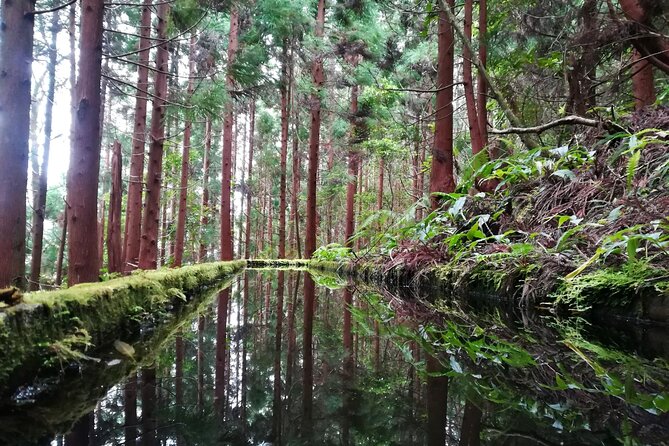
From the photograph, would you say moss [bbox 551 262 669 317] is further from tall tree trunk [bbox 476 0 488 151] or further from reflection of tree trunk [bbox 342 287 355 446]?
tall tree trunk [bbox 476 0 488 151]

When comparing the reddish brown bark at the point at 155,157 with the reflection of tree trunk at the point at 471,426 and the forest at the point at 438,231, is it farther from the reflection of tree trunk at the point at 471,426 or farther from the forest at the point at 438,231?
the reflection of tree trunk at the point at 471,426

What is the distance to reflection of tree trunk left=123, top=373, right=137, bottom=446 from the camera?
1025 mm

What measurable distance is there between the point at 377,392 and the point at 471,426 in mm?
436

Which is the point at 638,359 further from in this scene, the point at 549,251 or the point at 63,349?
the point at 63,349

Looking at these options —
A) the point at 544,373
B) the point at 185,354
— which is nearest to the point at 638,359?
the point at 544,373

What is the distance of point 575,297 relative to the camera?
2.81 m

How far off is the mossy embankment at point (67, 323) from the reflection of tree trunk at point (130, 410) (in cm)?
22

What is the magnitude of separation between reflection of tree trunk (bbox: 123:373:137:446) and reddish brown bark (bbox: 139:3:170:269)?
610 cm

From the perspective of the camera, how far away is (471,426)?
1075 millimetres

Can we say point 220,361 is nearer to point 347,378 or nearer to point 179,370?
point 179,370

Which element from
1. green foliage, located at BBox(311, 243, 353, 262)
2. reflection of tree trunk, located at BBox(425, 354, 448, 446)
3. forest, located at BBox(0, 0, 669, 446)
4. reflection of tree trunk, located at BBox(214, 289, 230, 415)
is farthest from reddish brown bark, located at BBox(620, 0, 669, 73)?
green foliage, located at BBox(311, 243, 353, 262)

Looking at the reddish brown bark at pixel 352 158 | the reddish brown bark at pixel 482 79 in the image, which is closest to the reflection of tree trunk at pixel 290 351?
the reddish brown bark at pixel 482 79

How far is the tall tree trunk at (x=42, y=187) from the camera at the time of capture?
24.4 feet

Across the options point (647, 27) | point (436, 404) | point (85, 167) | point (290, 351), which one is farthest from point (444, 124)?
point (436, 404)
